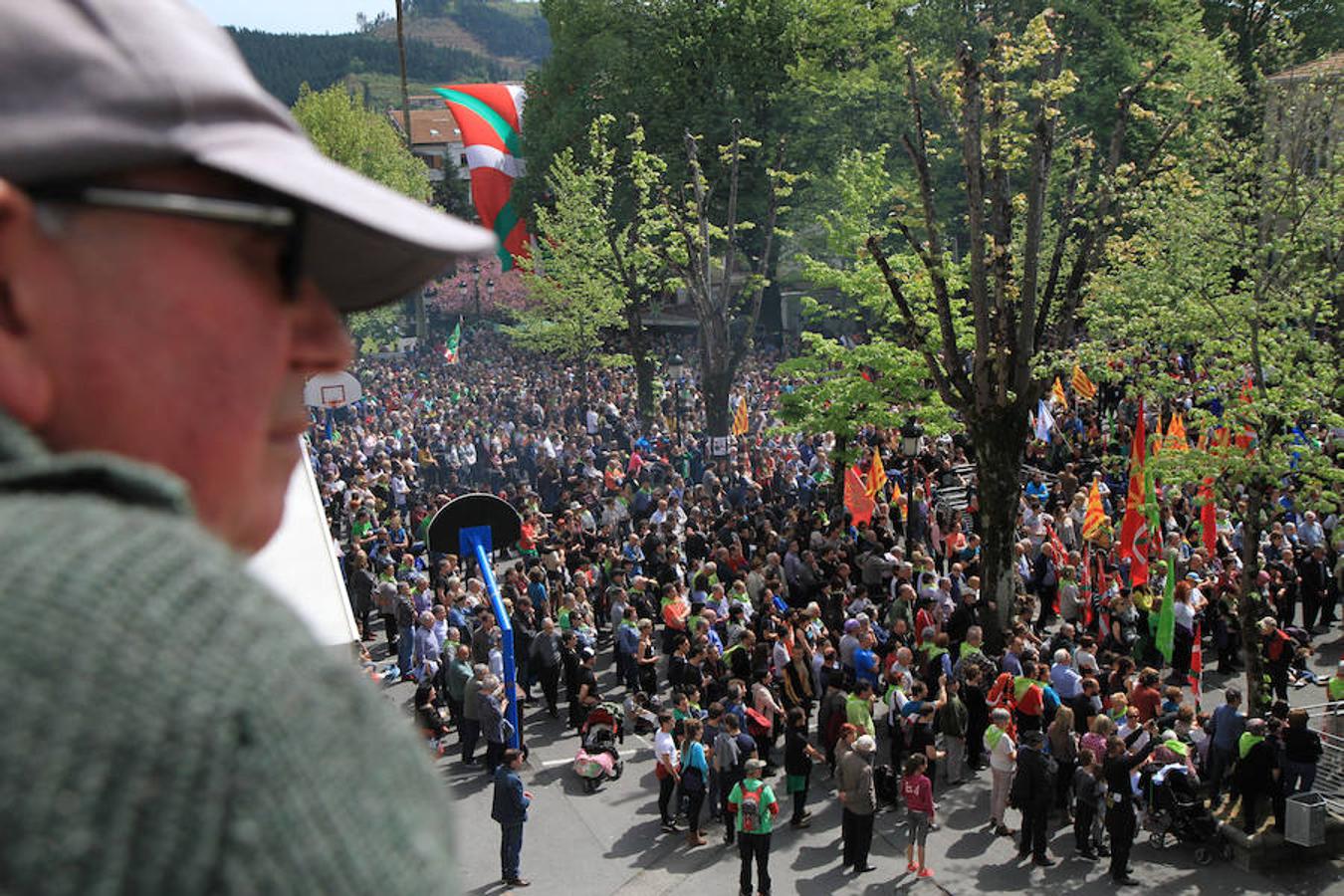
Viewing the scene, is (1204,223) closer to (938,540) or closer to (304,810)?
(938,540)

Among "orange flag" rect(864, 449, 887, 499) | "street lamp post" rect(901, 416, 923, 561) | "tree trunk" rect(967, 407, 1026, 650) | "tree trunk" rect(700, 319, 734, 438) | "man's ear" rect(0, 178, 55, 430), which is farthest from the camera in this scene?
"tree trunk" rect(700, 319, 734, 438)

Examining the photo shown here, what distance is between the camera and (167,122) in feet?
3.15

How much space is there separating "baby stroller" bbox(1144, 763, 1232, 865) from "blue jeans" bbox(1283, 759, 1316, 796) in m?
0.75

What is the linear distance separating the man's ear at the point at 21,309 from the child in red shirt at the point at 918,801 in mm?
11828

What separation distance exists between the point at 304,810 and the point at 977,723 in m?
14.5

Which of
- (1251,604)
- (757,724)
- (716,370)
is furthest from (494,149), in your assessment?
(1251,604)

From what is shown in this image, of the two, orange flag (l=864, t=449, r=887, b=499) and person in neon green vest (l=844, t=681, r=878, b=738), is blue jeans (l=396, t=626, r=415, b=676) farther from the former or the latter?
orange flag (l=864, t=449, r=887, b=499)

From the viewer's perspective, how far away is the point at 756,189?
37.6m

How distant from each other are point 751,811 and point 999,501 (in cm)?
669

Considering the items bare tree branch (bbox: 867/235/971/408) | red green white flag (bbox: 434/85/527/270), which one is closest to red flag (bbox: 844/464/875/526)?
bare tree branch (bbox: 867/235/971/408)

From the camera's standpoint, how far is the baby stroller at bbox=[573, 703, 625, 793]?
574 inches

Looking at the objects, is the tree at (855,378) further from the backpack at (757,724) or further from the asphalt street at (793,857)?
the asphalt street at (793,857)

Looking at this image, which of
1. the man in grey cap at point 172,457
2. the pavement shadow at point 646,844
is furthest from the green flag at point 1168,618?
the man in grey cap at point 172,457

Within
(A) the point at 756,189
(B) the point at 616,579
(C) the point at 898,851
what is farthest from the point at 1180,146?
(C) the point at 898,851
